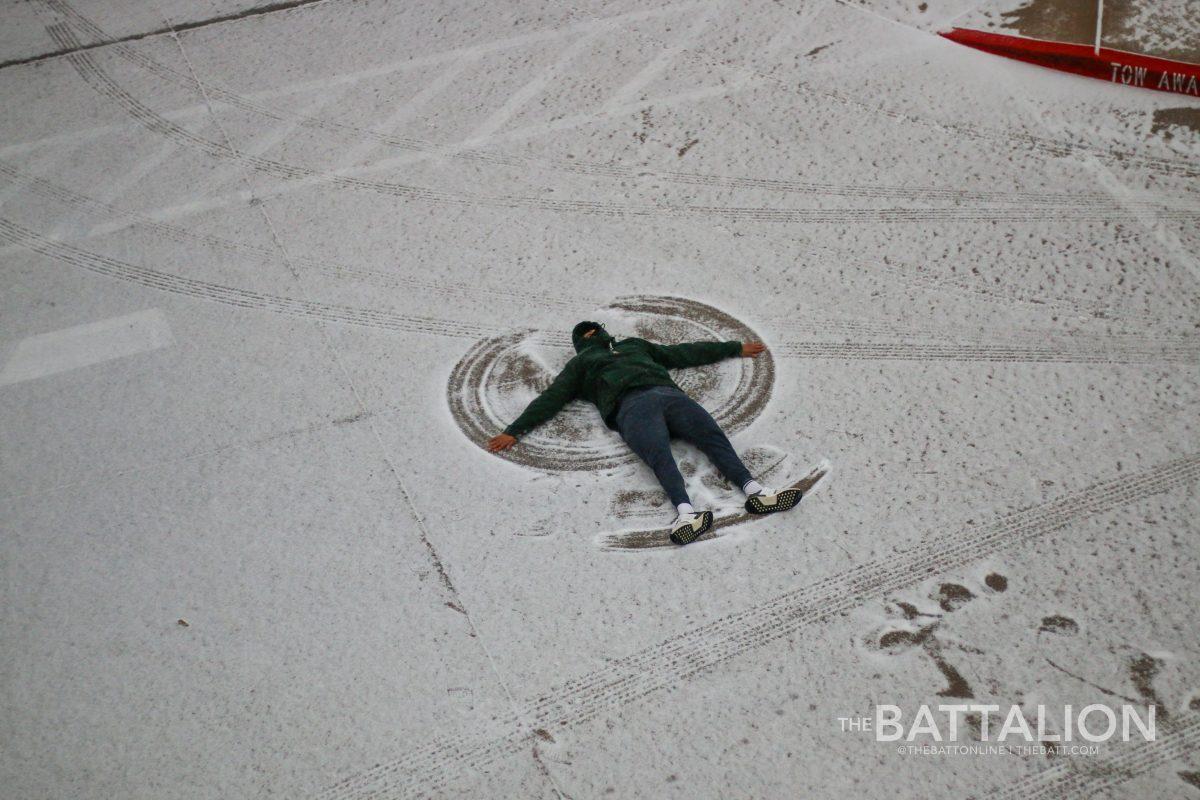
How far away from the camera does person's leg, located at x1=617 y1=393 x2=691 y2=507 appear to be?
4.71m

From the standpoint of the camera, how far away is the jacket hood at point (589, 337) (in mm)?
5406

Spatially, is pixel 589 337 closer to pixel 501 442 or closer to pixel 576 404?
pixel 576 404

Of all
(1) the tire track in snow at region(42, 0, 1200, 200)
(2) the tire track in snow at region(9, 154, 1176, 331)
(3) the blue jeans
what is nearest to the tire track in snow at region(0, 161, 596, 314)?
(2) the tire track in snow at region(9, 154, 1176, 331)

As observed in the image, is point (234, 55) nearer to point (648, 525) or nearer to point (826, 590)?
point (648, 525)

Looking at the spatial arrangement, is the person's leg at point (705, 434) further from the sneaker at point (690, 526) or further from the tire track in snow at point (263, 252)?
the tire track in snow at point (263, 252)

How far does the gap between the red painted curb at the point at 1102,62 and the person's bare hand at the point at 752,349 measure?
3.89m

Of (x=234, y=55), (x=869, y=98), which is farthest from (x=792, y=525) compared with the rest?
(x=234, y=55)

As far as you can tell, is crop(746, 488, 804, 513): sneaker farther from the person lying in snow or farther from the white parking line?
the white parking line

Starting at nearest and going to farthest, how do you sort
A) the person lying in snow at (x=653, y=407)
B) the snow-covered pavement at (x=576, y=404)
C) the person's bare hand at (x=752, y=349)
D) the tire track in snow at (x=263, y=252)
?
1. the snow-covered pavement at (x=576, y=404)
2. the person lying in snow at (x=653, y=407)
3. the person's bare hand at (x=752, y=349)
4. the tire track in snow at (x=263, y=252)

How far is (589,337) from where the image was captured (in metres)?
5.43

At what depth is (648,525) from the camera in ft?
15.3

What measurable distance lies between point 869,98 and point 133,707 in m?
6.19

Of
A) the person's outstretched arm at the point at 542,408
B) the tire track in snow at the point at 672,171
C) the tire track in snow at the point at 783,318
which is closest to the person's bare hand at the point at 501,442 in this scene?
the person's outstretched arm at the point at 542,408

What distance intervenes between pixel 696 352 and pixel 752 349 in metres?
0.34
